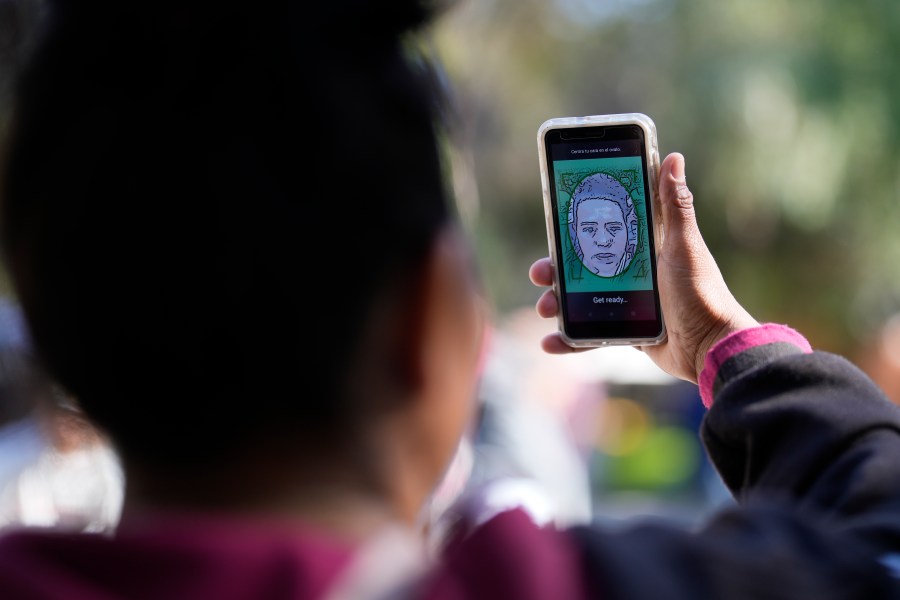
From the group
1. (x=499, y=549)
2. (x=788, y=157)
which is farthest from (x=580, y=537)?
(x=788, y=157)

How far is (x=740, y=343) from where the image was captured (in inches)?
44.7

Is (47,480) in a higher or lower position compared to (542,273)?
lower

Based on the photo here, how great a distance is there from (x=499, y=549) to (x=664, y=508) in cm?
763

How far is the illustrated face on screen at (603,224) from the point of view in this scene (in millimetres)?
1390

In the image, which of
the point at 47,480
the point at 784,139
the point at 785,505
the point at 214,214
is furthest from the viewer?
the point at 784,139

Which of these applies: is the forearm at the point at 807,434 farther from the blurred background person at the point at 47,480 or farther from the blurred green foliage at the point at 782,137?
the blurred green foliage at the point at 782,137

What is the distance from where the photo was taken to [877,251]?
8.23 metres

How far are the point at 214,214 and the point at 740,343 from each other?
67 cm

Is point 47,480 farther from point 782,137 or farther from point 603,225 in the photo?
point 782,137

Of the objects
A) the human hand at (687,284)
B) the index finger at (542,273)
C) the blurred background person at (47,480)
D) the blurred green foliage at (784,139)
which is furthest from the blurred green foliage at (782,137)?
the human hand at (687,284)

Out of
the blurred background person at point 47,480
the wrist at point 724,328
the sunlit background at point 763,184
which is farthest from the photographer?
the sunlit background at point 763,184

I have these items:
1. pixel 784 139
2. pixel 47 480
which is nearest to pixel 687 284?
pixel 47 480

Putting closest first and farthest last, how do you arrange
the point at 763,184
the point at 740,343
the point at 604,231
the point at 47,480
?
1. the point at 740,343
2. the point at 604,231
3. the point at 47,480
4. the point at 763,184

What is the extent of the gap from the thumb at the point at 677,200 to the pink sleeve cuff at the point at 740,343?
0.18 meters
